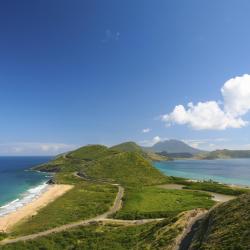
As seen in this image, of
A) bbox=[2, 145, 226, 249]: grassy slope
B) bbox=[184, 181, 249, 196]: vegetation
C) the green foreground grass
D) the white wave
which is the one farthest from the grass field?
the white wave

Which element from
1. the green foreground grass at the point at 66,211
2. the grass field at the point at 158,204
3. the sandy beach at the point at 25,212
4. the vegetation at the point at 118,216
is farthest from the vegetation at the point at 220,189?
the sandy beach at the point at 25,212

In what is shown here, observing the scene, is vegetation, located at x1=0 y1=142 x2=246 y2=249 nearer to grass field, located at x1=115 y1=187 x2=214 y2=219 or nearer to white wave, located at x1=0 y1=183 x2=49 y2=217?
grass field, located at x1=115 y1=187 x2=214 y2=219

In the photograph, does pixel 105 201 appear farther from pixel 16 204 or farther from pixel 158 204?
pixel 16 204

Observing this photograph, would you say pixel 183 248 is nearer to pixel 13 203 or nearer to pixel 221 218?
pixel 221 218

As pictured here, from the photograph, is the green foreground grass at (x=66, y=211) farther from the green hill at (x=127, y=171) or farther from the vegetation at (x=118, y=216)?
the green hill at (x=127, y=171)

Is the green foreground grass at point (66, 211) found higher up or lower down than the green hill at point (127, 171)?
lower down
